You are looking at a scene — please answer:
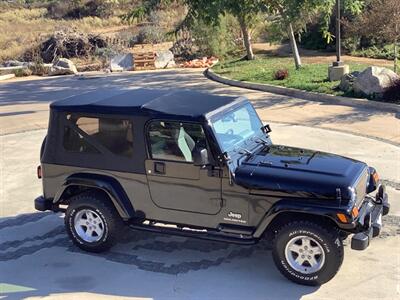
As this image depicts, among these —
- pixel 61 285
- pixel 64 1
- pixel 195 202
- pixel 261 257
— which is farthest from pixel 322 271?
pixel 64 1

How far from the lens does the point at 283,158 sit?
603cm

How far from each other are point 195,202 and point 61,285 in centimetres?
159

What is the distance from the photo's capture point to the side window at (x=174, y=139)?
19.3ft

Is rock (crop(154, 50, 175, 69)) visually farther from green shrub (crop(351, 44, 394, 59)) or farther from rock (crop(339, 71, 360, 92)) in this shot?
rock (crop(339, 71, 360, 92))

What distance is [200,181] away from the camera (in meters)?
5.84

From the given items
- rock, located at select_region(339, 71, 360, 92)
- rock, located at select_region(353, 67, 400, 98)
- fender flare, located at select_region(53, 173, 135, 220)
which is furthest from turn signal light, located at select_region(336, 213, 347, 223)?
rock, located at select_region(339, 71, 360, 92)

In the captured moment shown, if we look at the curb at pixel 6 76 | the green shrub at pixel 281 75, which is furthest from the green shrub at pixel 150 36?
the green shrub at pixel 281 75

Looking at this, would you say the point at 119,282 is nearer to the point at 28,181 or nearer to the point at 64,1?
the point at 28,181

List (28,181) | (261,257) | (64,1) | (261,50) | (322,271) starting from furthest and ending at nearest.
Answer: (64,1)
(261,50)
(28,181)
(261,257)
(322,271)

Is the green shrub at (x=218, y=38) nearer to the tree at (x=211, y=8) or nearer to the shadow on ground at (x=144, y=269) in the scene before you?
the tree at (x=211, y=8)

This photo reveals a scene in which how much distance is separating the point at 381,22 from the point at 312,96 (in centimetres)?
617

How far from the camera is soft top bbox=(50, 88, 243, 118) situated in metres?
6.05

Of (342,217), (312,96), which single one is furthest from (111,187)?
(312,96)

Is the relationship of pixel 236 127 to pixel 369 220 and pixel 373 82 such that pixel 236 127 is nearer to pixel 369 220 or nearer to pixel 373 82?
pixel 369 220
